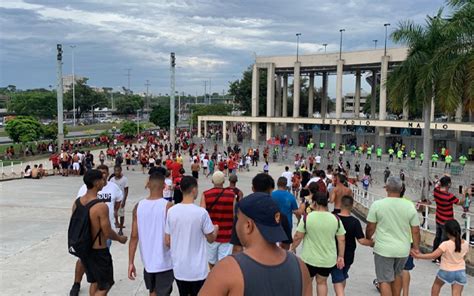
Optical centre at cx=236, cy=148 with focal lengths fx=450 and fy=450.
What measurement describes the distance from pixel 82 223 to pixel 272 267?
130 inches

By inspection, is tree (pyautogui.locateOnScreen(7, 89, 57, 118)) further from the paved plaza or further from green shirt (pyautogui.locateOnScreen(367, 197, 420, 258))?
green shirt (pyautogui.locateOnScreen(367, 197, 420, 258))

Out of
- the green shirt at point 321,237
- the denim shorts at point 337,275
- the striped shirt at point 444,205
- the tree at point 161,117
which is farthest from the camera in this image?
the tree at point 161,117

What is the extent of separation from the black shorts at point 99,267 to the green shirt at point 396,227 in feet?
10.9

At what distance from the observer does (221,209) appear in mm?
5812

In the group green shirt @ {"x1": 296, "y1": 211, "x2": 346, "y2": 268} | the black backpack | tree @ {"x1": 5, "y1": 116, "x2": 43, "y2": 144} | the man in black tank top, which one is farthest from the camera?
tree @ {"x1": 5, "y1": 116, "x2": 43, "y2": 144}

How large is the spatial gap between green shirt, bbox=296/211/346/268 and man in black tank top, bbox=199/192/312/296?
9.19ft

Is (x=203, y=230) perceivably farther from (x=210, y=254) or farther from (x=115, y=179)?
(x=115, y=179)

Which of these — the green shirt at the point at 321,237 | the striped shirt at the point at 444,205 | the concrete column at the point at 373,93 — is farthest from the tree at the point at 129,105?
the green shirt at the point at 321,237

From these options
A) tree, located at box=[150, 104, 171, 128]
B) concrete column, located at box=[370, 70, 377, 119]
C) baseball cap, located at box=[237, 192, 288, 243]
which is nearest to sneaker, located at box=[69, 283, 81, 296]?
baseball cap, located at box=[237, 192, 288, 243]

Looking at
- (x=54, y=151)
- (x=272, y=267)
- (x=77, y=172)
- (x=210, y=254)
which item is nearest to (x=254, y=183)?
(x=210, y=254)

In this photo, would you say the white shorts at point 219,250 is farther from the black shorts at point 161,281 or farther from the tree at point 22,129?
the tree at point 22,129

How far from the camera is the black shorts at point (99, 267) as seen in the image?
5.24m

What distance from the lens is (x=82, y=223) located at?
201 inches

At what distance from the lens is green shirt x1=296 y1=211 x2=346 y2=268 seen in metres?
5.37
